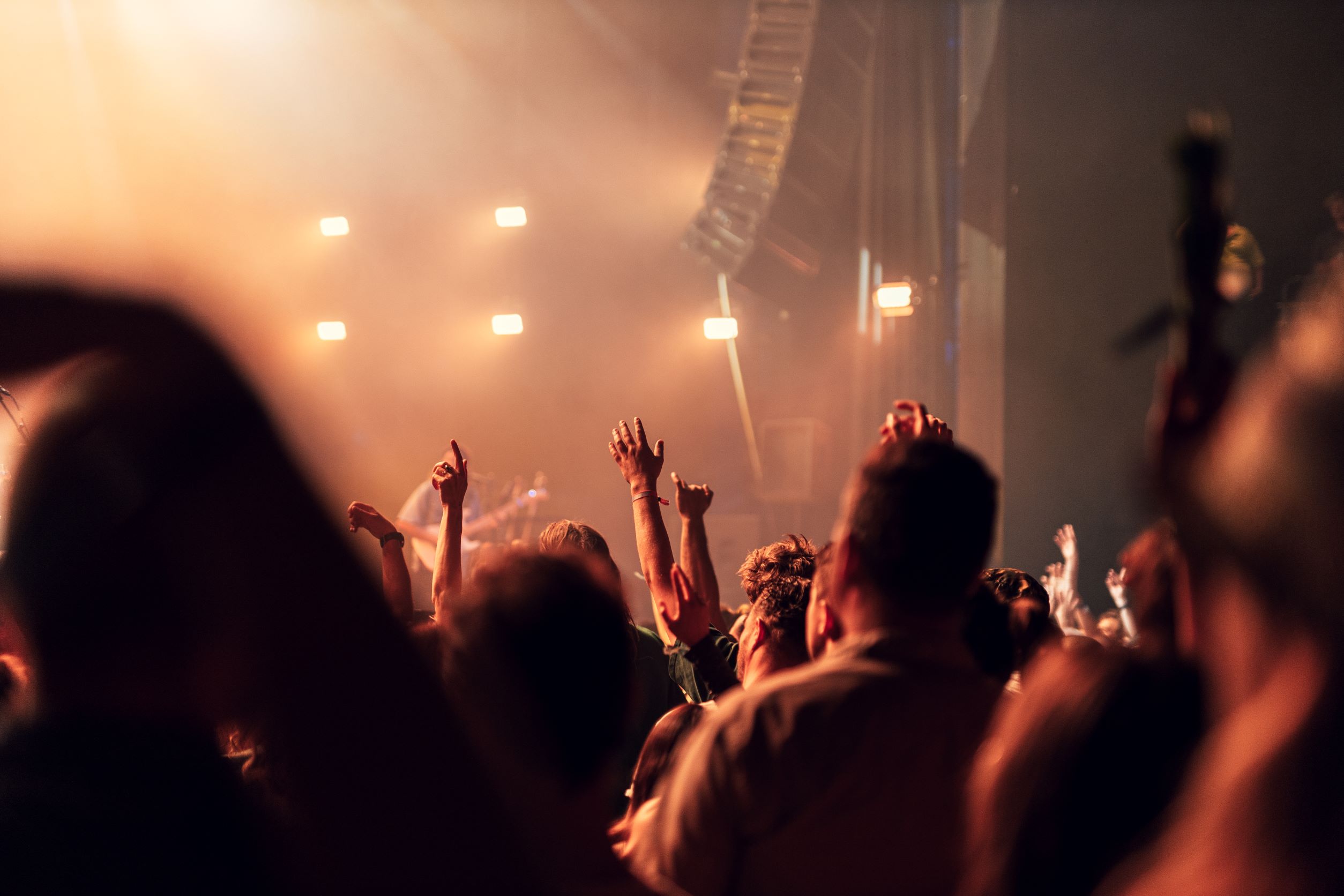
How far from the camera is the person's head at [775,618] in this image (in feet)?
6.05

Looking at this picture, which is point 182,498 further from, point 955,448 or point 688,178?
point 688,178

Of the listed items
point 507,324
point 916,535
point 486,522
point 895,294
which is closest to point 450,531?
point 916,535

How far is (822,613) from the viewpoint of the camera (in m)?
1.31

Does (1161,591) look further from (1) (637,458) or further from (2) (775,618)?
(1) (637,458)

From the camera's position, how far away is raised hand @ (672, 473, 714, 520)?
7.97 ft

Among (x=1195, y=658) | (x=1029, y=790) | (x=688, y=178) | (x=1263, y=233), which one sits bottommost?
(x=1029, y=790)

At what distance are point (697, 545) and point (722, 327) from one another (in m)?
6.97

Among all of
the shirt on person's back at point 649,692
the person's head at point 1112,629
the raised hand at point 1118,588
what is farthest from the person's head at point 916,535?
the raised hand at point 1118,588

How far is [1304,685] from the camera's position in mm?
582

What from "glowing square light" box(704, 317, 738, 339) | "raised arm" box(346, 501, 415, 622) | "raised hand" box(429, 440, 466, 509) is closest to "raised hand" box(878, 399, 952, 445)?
"raised hand" box(429, 440, 466, 509)

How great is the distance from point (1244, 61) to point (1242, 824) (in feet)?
24.0

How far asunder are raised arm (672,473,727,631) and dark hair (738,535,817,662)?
0.29 metres

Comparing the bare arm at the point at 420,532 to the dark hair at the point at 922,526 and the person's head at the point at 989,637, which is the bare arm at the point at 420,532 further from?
the dark hair at the point at 922,526

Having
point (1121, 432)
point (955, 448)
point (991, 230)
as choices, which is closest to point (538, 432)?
point (991, 230)
